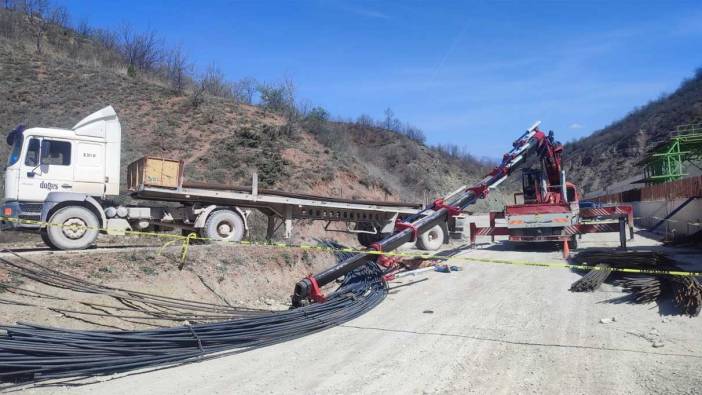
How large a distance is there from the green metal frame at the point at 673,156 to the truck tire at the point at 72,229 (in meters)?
36.0

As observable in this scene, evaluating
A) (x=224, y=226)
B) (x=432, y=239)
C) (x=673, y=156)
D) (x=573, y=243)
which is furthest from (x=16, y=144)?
(x=673, y=156)

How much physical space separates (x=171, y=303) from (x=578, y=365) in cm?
660

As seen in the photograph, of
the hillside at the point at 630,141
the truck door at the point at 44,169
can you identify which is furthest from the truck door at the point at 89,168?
the hillside at the point at 630,141

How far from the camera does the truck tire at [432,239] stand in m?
18.7

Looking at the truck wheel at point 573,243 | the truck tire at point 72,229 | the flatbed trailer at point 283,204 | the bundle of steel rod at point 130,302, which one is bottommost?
the bundle of steel rod at point 130,302

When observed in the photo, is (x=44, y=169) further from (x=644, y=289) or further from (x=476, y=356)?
(x=644, y=289)

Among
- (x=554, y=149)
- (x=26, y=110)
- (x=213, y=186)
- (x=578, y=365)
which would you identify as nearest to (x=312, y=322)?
(x=578, y=365)

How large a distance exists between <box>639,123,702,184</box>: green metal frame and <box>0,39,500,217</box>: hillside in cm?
2086

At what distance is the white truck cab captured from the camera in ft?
35.9

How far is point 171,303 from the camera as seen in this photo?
8.85 m

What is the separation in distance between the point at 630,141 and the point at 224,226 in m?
72.8

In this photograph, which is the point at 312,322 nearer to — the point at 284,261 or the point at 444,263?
the point at 284,261

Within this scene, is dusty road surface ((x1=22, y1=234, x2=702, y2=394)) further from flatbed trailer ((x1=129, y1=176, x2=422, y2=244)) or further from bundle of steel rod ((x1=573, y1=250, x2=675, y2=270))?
flatbed trailer ((x1=129, y1=176, x2=422, y2=244))

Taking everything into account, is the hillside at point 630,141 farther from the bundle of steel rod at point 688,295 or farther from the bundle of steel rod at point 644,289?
the bundle of steel rod at point 688,295
